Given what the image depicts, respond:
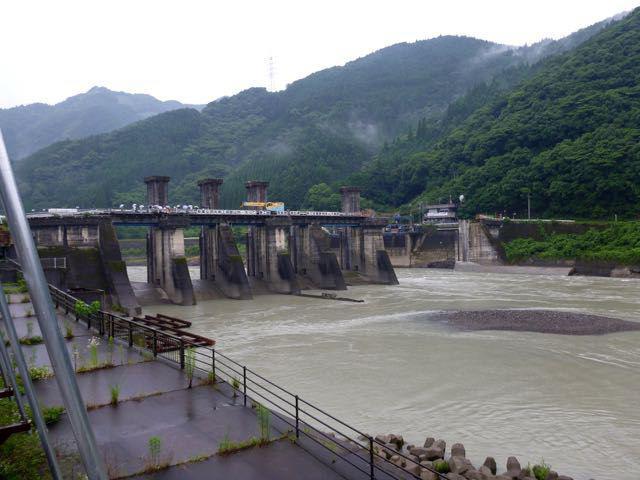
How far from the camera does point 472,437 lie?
14.8m

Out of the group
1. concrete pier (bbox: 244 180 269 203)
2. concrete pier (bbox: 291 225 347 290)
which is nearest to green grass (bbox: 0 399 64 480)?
concrete pier (bbox: 291 225 347 290)

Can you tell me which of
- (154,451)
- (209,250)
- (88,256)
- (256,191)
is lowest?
(154,451)

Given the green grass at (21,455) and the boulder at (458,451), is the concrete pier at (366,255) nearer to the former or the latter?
the boulder at (458,451)

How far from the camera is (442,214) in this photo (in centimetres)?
9362

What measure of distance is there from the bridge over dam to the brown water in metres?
4.64

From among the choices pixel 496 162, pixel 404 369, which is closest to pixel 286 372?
pixel 404 369

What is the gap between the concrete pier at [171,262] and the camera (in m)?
42.2

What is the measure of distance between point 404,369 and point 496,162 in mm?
84351

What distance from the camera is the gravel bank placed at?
→ 3008cm

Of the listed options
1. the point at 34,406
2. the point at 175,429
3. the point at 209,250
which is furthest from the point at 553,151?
the point at 34,406

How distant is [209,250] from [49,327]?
4849 cm

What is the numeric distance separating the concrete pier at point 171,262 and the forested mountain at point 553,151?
212 feet

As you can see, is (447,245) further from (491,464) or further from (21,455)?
(21,455)

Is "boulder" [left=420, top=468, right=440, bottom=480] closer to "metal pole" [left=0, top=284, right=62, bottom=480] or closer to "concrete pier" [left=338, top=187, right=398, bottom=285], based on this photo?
"metal pole" [left=0, top=284, right=62, bottom=480]
